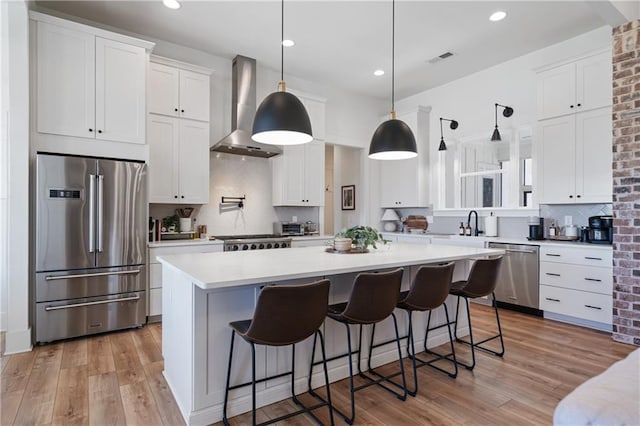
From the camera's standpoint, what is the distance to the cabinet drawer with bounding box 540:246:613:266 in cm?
345

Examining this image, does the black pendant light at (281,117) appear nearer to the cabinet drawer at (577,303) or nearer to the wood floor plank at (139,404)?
the wood floor plank at (139,404)

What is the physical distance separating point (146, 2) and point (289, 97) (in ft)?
7.18

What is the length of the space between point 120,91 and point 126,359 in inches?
102

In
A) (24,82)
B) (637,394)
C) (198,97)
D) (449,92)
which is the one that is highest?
(449,92)

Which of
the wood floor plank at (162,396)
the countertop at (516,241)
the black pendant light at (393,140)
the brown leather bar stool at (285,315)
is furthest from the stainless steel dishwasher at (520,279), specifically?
the wood floor plank at (162,396)

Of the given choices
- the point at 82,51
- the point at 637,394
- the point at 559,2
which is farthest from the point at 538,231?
the point at 82,51

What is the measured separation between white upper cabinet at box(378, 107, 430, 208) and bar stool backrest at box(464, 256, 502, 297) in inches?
115

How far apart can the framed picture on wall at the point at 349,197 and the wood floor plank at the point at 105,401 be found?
4.76 metres

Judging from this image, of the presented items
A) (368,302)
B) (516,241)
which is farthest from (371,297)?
(516,241)

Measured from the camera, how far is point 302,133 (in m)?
2.52

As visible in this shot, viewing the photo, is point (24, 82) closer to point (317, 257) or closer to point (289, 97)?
point (289, 97)

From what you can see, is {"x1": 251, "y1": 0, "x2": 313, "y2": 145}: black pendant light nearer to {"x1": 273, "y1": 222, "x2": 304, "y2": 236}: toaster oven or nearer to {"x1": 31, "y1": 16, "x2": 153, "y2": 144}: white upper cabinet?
{"x1": 31, "y1": 16, "x2": 153, "y2": 144}: white upper cabinet

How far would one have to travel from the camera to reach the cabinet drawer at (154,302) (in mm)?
3686

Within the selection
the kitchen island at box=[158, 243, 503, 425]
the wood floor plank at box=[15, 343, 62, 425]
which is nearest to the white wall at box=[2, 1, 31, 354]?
the wood floor plank at box=[15, 343, 62, 425]
